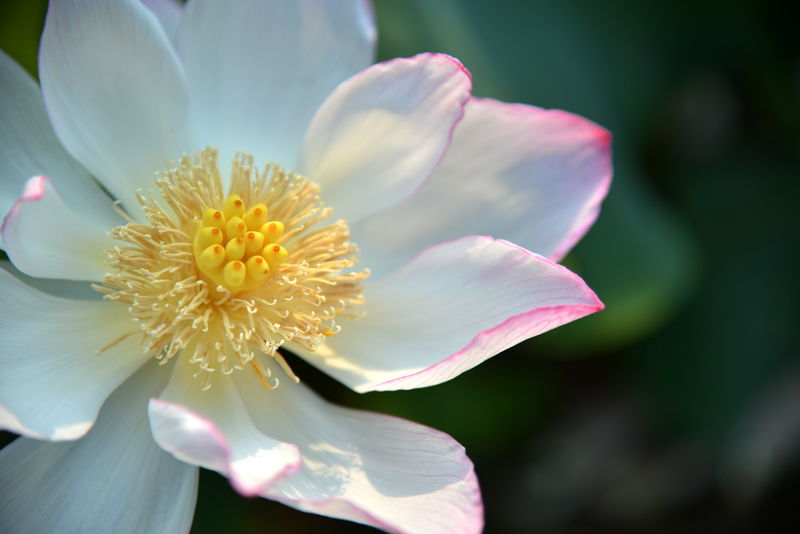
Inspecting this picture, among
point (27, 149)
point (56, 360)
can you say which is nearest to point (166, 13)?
point (27, 149)

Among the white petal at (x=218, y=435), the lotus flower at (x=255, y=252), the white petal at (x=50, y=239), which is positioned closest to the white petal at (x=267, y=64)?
the lotus flower at (x=255, y=252)

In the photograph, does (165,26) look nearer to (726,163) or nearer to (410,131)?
(410,131)

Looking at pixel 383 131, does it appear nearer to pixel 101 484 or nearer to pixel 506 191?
pixel 506 191

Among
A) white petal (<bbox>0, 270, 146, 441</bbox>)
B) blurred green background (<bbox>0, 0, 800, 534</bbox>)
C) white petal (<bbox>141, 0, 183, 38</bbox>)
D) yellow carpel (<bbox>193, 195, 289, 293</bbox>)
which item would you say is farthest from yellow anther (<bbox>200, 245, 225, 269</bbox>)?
blurred green background (<bbox>0, 0, 800, 534</bbox>)

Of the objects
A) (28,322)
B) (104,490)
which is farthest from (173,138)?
(104,490)

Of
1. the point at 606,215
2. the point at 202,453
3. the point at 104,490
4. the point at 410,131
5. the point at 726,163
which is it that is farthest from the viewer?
the point at 726,163
